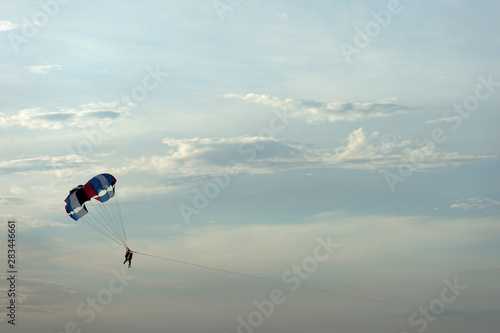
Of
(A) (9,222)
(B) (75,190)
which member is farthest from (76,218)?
(A) (9,222)

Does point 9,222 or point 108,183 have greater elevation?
point 108,183

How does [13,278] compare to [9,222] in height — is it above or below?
below

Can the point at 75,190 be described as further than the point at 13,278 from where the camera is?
No

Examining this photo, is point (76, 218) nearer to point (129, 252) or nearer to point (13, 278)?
point (129, 252)

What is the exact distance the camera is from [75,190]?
68625mm

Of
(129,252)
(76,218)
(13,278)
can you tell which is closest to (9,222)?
(13,278)

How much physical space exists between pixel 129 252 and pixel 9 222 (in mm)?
20072

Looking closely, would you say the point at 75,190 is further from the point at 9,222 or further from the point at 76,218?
the point at 9,222

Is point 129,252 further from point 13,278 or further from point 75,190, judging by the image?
point 13,278

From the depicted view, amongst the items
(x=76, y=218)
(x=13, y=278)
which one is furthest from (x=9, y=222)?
(x=76, y=218)

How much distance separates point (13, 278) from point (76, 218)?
15682 millimetres

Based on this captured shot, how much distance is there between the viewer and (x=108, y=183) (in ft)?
226

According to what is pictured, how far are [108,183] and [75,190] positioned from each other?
13.3ft

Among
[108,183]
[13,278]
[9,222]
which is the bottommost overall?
[13,278]
